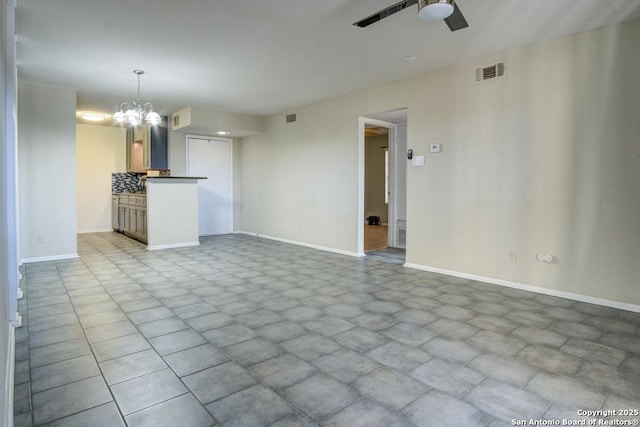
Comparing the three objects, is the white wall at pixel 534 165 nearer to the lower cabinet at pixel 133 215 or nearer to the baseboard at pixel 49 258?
the lower cabinet at pixel 133 215

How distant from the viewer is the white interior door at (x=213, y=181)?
8.02 m

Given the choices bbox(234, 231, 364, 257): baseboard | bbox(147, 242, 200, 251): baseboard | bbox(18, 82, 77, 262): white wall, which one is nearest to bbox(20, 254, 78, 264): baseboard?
bbox(18, 82, 77, 262): white wall

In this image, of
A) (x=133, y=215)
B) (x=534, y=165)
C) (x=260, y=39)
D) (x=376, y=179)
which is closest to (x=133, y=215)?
(x=133, y=215)

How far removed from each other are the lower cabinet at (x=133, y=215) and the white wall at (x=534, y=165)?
4051 millimetres

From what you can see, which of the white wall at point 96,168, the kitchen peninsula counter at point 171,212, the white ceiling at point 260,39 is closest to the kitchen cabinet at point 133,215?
the kitchen peninsula counter at point 171,212

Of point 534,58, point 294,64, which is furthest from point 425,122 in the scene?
point 294,64

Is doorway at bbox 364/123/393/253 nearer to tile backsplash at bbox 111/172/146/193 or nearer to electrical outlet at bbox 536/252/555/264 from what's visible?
tile backsplash at bbox 111/172/146/193

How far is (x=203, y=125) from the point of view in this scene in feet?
22.9

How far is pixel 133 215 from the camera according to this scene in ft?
24.0

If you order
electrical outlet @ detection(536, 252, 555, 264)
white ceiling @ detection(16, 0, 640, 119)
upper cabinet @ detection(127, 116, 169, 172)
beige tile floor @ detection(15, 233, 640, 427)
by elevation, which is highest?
white ceiling @ detection(16, 0, 640, 119)

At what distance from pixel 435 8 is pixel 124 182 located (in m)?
8.70

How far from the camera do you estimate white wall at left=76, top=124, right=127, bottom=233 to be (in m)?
8.46

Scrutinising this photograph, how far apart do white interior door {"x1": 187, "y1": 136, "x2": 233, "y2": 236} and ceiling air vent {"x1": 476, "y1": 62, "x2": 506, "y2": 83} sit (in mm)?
5832

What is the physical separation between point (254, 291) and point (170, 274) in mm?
1367
